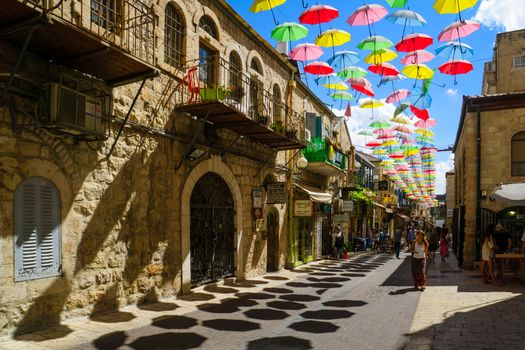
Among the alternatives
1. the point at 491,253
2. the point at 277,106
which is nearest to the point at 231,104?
the point at 277,106

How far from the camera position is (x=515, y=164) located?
592 inches

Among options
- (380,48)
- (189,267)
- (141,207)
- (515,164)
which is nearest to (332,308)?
(189,267)

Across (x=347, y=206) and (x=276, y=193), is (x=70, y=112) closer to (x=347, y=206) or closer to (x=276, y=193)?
(x=276, y=193)

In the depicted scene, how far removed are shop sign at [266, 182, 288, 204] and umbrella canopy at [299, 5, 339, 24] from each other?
5.18 meters

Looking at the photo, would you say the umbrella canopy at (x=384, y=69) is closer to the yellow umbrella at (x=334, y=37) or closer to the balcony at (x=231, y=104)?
the yellow umbrella at (x=334, y=37)

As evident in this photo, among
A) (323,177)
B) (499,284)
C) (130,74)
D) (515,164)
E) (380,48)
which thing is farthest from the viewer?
(323,177)

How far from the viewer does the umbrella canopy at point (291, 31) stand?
1102 centimetres

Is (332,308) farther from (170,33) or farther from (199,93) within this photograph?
(170,33)

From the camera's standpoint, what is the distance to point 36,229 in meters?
6.20

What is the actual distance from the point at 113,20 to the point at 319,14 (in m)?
4.69

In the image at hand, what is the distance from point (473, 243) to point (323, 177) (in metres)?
7.55

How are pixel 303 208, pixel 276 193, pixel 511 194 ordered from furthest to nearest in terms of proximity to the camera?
pixel 303 208 < pixel 276 193 < pixel 511 194

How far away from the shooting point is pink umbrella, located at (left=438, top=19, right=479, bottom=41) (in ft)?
31.9

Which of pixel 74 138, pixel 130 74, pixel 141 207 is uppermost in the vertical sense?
pixel 130 74
